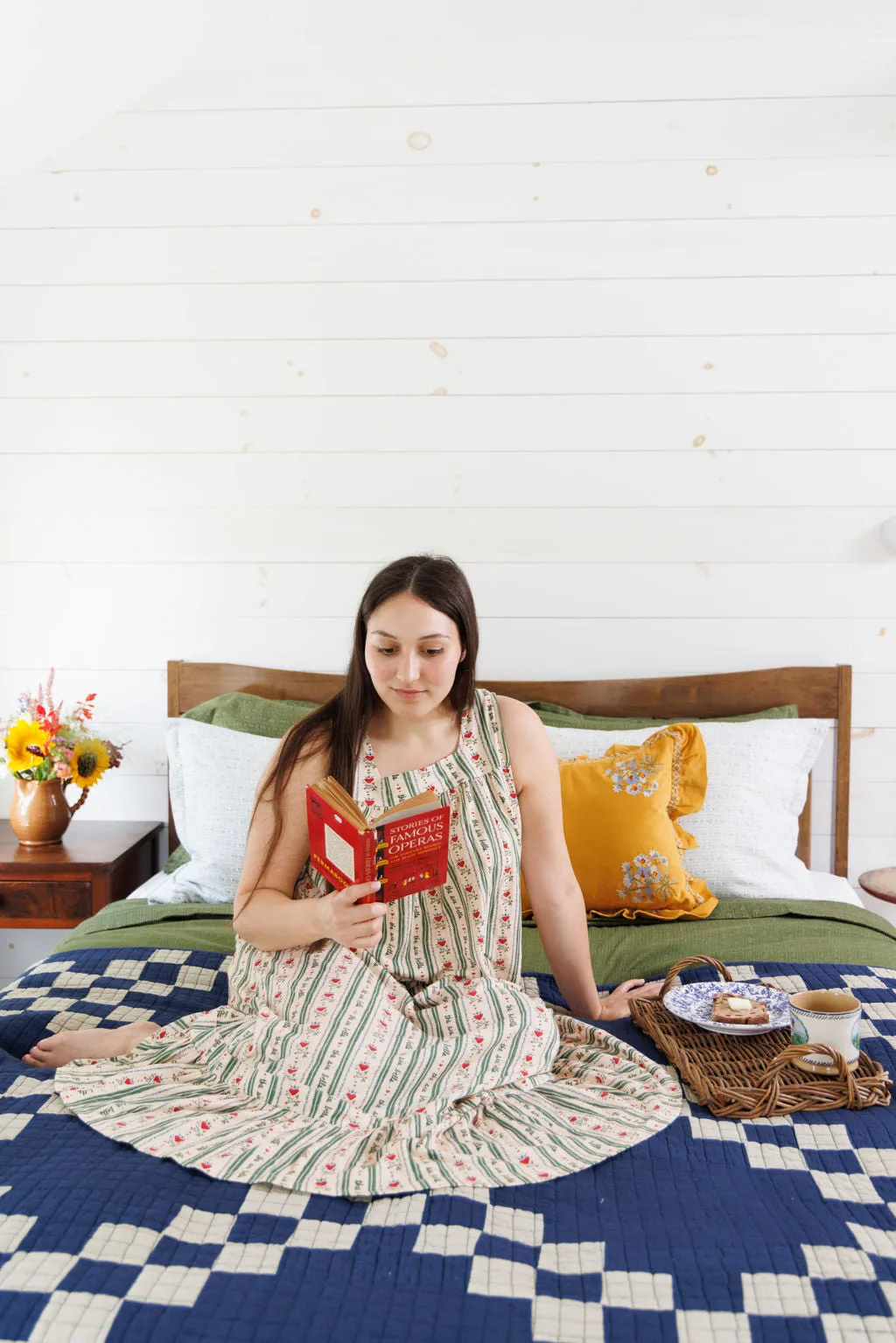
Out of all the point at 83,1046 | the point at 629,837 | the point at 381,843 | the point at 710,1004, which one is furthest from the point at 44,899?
the point at 710,1004

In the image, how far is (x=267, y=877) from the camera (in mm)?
1580

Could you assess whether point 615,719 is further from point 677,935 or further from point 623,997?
point 623,997

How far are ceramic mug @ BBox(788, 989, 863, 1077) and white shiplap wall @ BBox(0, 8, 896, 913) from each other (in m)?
1.36

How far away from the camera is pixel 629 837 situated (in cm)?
219

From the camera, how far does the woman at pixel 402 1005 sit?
128 centimetres

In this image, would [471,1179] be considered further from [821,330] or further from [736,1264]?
[821,330]

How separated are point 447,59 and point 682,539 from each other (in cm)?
131

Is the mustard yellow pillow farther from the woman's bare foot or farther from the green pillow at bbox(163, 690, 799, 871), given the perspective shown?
the woman's bare foot

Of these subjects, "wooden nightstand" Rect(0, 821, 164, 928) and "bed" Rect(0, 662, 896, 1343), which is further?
"wooden nightstand" Rect(0, 821, 164, 928)

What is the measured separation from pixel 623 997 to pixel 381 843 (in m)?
0.61

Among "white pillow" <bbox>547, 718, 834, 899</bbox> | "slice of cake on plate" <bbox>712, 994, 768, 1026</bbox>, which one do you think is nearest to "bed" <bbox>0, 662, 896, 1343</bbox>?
"slice of cake on plate" <bbox>712, 994, 768, 1026</bbox>

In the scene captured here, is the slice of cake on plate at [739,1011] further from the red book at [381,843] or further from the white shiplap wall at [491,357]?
the white shiplap wall at [491,357]

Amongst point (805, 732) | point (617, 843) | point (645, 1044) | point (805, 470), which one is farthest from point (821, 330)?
point (645, 1044)

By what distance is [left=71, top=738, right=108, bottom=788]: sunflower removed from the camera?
263 cm
